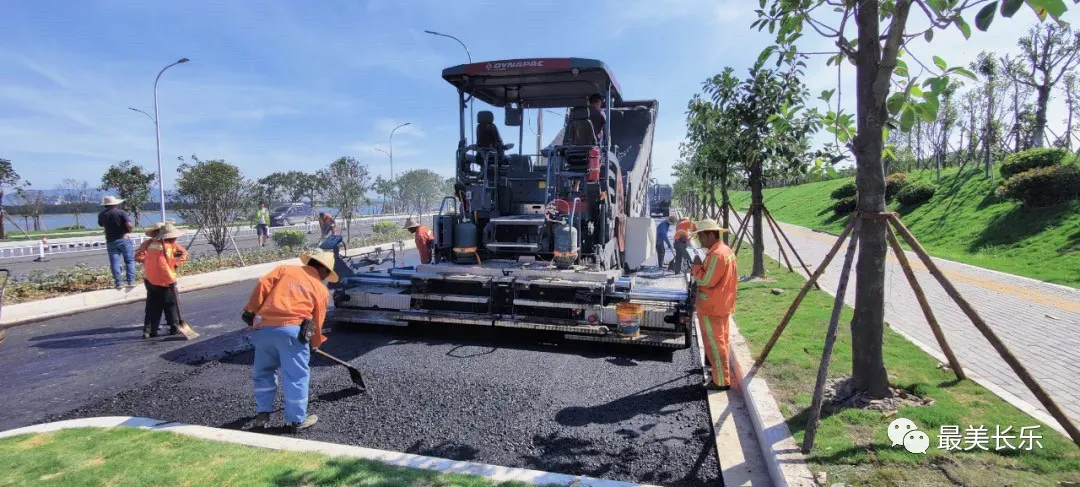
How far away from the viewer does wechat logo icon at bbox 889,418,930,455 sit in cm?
323

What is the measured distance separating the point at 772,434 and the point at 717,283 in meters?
1.39

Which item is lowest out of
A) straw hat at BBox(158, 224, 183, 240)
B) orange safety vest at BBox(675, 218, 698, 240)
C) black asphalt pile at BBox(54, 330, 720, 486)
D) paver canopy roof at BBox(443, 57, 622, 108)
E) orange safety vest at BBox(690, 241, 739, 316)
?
black asphalt pile at BBox(54, 330, 720, 486)

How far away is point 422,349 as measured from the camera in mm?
5977

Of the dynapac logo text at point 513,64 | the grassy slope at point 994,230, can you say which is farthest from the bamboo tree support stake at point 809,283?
the grassy slope at point 994,230

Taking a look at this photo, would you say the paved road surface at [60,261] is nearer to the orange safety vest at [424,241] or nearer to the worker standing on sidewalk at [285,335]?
the orange safety vest at [424,241]

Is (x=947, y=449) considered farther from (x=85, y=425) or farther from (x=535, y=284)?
(x=85, y=425)

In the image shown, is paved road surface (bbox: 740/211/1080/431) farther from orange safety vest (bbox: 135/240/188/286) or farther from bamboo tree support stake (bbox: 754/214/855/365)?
orange safety vest (bbox: 135/240/188/286)

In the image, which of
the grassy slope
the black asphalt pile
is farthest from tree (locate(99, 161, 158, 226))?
the grassy slope

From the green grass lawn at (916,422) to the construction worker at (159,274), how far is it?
6.81 meters

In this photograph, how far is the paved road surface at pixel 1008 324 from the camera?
4.83 metres

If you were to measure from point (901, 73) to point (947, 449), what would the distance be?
243 cm

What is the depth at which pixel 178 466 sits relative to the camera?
3.25m

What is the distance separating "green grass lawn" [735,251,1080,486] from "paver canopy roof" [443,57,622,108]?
3760 millimetres

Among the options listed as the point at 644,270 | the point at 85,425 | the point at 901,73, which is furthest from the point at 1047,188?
the point at 85,425
